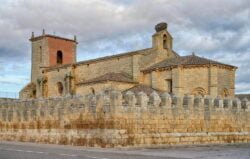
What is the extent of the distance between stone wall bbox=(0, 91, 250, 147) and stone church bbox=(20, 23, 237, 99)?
24.6 feet

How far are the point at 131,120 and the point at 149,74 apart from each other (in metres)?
15.8

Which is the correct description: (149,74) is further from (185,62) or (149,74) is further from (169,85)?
(185,62)

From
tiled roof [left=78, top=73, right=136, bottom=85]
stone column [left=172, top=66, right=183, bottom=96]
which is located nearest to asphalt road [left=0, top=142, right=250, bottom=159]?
stone column [left=172, top=66, right=183, bottom=96]

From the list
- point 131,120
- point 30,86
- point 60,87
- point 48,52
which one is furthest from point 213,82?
point 30,86

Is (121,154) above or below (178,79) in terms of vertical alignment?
below

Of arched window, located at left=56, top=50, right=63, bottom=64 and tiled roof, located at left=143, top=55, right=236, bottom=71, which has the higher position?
arched window, located at left=56, top=50, right=63, bottom=64

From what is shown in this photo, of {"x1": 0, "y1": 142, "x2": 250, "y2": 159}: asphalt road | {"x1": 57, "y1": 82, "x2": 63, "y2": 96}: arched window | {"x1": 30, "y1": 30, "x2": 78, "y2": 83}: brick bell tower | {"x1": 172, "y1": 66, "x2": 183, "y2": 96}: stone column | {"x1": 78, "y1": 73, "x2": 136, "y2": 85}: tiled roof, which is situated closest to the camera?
{"x1": 0, "y1": 142, "x2": 250, "y2": 159}: asphalt road

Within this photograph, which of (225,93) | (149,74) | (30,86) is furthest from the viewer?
(30,86)

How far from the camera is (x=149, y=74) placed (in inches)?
1364

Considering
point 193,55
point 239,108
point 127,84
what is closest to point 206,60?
point 193,55

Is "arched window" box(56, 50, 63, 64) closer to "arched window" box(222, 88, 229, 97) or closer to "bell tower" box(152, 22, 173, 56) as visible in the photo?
"bell tower" box(152, 22, 173, 56)

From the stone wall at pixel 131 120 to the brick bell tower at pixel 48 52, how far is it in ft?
77.7

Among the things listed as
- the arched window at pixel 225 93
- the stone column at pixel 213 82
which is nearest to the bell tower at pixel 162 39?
the stone column at pixel 213 82

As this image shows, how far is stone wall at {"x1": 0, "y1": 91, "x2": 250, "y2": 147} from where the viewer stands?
746 inches
